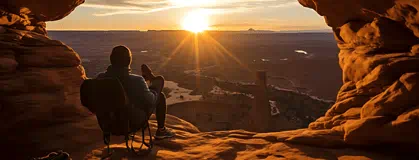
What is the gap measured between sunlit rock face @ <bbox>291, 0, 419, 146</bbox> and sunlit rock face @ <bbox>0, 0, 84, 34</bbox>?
8870mm

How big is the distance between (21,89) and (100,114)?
4500 mm

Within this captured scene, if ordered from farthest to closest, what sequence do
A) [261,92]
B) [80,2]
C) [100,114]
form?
[261,92]
[80,2]
[100,114]

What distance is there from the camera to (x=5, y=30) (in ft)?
28.9

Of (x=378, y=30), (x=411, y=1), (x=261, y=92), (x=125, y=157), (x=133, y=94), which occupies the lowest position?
(x=261, y=92)

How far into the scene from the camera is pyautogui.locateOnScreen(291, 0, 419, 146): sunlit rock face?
5.65m

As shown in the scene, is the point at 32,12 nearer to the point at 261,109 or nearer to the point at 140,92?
the point at 140,92

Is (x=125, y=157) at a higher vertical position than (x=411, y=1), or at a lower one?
lower

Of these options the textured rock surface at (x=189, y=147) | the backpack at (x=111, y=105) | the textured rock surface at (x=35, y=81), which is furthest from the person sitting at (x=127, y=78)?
the textured rock surface at (x=35, y=81)

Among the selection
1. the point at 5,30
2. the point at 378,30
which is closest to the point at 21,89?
the point at 5,30

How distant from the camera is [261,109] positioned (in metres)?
21.5

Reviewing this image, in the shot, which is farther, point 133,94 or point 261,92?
point 261,92

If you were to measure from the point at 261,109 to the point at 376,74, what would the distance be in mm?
14924

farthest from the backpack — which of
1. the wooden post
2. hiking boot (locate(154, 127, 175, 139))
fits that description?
the wooden post

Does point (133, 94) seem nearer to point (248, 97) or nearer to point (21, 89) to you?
point (21, 89)
